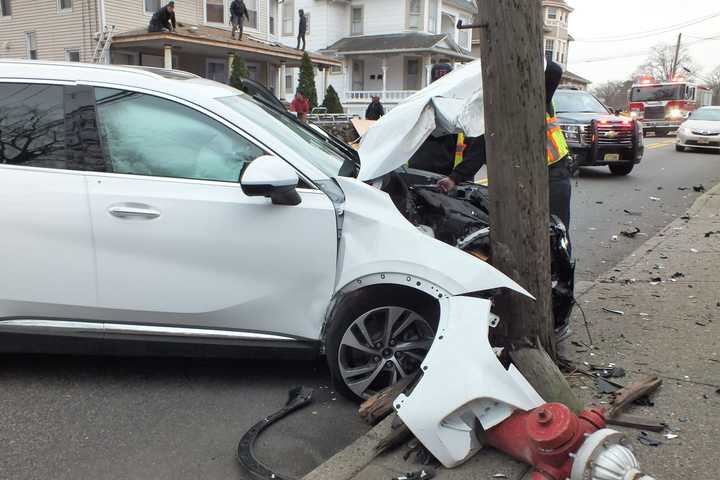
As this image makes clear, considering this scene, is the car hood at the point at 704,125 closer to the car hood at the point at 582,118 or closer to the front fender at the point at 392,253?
the car hood at the point at 582,118

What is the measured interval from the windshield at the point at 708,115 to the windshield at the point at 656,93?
11.3 metres

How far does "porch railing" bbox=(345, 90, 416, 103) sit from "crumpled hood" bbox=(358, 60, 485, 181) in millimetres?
31405

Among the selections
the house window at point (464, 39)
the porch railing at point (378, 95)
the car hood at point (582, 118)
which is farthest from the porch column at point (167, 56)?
the house window at point (464, 39)

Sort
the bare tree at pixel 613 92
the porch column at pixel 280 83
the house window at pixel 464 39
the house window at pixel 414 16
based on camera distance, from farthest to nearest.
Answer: the bare tree at pixel 613 92, the house window at pixel 464 39, the house window at pixel 414 16, the porch column at pixel 280 83

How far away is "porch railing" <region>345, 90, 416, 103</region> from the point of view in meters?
35.5

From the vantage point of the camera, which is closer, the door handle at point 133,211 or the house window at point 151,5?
the door handle at point 133,211

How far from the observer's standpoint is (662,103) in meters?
31.4

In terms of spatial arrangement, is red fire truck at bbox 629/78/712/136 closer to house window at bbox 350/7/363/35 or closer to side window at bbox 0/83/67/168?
house window at bbox 350/7/363/35

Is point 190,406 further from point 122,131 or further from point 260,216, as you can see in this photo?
point 122,131

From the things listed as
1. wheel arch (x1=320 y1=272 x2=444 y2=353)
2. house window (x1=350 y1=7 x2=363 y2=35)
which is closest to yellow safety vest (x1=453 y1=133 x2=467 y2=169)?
wheel arch (x1=320 y1=272 x2=444 y2=353)

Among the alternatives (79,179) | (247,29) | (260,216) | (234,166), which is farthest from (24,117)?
(247,29)

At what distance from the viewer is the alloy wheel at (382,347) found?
3.39 m

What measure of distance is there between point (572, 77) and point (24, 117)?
209 feet

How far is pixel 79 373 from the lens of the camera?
3998mm
